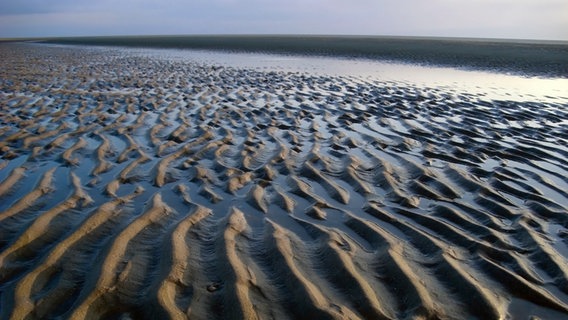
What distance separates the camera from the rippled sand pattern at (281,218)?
322 cm

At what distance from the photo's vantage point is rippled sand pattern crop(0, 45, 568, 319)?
3.22 m

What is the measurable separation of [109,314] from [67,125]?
271 inches

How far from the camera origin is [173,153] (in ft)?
22.7

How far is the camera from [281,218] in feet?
15.3

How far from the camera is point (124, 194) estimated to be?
17.1 feet

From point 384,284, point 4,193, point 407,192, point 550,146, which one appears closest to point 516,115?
point 550,146

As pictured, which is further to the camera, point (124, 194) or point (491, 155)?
point (491, 155)

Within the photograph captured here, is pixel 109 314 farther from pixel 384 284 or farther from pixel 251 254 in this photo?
pixel 384 284

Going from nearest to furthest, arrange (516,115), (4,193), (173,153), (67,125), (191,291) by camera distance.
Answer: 1. (191,291)
2. (4,193)
3. (173,153)
4. (67,125)
5. (516,115)

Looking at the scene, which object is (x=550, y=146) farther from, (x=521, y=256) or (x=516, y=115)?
(x=521, y=256)

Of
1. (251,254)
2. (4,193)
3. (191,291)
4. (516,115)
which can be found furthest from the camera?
(516,115)

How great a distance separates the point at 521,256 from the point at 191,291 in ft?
9.38

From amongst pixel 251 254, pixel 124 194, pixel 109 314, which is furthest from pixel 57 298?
pixel 124 194

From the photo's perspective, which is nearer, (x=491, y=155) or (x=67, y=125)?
(x=491, y=155)
